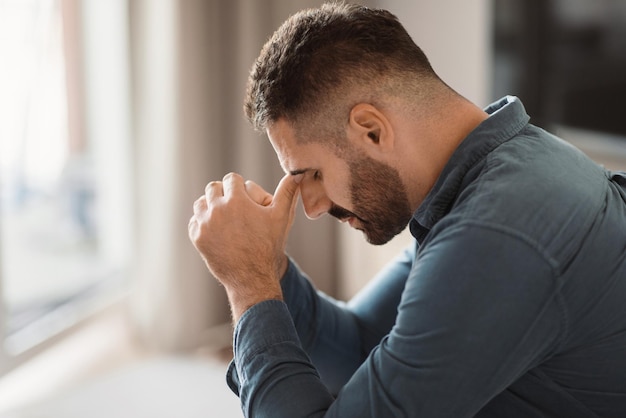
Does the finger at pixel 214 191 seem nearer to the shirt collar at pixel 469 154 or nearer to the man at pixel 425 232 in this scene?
the man at pixel 425 232

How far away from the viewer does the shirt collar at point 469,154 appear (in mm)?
1033

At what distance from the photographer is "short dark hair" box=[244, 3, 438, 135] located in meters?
1.08

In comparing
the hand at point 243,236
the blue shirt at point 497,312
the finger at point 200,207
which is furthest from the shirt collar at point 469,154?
the finger at point 200,207

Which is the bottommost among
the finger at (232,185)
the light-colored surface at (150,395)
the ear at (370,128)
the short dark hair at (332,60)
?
the light-colored surface at (150,395)

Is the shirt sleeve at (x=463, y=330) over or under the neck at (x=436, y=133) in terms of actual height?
under

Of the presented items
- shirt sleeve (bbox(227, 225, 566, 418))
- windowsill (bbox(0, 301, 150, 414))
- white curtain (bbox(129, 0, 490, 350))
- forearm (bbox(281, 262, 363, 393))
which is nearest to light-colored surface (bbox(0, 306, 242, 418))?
windowsill (bbox(0, 301, 150, 414))

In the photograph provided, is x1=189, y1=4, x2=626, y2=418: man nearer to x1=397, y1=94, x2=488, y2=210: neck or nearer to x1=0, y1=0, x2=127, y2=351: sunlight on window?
x1=397, y1=94, x2=488, y2=210: neck

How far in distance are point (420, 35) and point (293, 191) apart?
1914mm

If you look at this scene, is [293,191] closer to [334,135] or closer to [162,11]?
[334,135]

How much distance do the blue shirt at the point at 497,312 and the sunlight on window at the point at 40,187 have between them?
1.46 m

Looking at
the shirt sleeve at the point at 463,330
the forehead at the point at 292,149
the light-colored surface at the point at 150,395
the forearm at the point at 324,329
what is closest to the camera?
the shirt sleeve at the point at 463,330

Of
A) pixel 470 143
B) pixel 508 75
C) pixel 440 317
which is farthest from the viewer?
pixel 508 75

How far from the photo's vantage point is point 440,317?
0.87 m

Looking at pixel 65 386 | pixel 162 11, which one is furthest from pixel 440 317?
pixel 162 11
